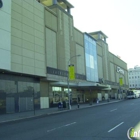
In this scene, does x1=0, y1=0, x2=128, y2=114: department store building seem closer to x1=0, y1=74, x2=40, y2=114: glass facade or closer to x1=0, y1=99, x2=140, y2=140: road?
x1=0, y1=74, x2=40, y2=114: glass facade

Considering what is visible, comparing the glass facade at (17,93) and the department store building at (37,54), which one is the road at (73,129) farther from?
the department store building at (37,54)

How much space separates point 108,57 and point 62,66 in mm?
38142

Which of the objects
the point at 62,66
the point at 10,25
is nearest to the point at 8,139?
the point at 10,25

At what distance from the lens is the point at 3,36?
2914 cm

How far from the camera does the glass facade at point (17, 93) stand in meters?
31.6

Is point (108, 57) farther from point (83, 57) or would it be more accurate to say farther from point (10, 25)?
point (10, 25)

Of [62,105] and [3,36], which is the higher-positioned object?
[3,36]

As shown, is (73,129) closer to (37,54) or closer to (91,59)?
(37,54)

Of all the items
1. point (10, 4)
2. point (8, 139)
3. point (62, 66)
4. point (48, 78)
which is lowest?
point (8, 139)

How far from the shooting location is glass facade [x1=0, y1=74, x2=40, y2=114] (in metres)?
31.6

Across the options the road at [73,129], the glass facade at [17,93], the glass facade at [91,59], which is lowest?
the road at [73,129]

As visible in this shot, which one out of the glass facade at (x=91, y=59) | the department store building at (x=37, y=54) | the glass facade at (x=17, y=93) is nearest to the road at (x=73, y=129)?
the glass facade at (x=17, y=93)

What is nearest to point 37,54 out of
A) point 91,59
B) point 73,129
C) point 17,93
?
point 17,93

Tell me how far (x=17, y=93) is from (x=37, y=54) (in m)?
7.41
